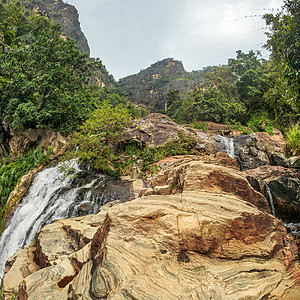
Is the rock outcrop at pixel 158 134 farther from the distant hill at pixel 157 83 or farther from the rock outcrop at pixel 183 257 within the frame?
the distant hill at pixel 157 83

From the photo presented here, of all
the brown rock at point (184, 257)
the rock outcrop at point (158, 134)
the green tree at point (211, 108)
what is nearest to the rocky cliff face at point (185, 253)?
the brown rock at point (184, 257)

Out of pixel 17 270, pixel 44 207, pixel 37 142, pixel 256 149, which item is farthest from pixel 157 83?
pixel 17 270

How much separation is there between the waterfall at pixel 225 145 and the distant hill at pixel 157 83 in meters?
27.8

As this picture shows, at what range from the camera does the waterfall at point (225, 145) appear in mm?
15324

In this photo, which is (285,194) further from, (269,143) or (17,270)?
(17,270)

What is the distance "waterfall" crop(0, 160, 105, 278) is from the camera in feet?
26.8

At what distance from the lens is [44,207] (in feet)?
30.4

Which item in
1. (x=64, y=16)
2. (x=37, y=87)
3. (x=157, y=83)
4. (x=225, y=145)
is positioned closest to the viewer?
(x=37, y=87)

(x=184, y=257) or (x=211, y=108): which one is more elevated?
(x=211, y=108)

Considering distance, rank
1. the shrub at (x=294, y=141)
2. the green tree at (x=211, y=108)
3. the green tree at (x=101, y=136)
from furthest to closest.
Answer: the green tree at (x=211, y=108), the green tree at (x=101, y=136), the shrub at (x=294, y=141)

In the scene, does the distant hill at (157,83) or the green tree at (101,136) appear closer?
the green tree at (101,136)

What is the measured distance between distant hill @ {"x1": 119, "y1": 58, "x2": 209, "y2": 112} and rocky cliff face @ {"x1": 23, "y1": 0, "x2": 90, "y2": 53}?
18234 millimetres

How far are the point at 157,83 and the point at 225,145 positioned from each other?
3760 centimetres

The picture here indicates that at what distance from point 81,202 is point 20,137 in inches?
382
